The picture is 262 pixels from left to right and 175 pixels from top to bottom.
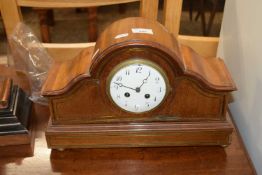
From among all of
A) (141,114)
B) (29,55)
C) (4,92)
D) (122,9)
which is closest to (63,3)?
(29,55)

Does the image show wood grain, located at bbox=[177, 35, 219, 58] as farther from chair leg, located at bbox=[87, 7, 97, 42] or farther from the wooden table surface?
chair leg, located at bbox=[87, 7, 97, 42]

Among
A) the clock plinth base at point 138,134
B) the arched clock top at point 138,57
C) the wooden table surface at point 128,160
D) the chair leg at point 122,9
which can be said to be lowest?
the chair leg at point 122,9

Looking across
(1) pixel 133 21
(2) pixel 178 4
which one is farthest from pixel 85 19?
(1) pixel 133 21

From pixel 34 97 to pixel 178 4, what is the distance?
0.50 metres

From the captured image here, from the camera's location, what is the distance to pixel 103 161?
0.73 m

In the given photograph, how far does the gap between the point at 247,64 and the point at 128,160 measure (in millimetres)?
367

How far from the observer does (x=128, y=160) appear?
0.73 meters

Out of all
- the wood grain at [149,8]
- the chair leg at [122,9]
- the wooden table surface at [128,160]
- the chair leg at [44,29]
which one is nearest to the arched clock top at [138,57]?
the wooden table surface at [128,160]

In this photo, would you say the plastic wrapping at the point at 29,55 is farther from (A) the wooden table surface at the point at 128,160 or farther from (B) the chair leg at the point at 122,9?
(B) the chair leg at the point at 122,9

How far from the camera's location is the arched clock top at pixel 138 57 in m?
0.64

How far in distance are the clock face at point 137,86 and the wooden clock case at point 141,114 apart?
0.01 m

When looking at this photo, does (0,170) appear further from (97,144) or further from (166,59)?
(166,59)

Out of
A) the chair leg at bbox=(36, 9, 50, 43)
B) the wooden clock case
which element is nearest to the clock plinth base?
the wooden clock case

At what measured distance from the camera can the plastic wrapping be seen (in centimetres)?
97
